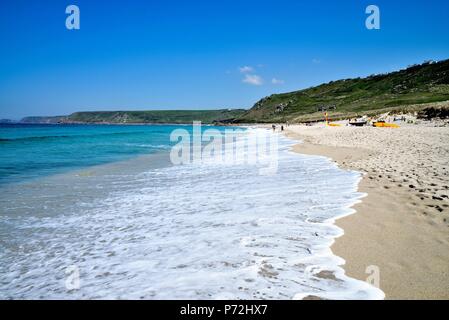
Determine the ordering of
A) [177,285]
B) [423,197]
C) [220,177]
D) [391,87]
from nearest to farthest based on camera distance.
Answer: [177,285]
[423,197]
[220,177]
[391,87]

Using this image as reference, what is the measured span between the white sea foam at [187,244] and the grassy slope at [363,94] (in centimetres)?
7411

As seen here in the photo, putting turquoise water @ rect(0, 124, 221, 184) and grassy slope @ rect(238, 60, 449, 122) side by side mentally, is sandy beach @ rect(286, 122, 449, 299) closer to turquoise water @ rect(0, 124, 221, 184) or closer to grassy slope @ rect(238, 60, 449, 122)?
turquoise water @ rect(0, 124, 221, 184)

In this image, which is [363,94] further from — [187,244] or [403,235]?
[187,244]

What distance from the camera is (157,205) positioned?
7.41m

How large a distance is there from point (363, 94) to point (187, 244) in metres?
138

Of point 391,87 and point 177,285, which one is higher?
point 391,87

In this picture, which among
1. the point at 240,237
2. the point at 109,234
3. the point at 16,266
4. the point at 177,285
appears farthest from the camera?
the point at 109,234

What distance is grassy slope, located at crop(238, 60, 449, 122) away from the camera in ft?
282

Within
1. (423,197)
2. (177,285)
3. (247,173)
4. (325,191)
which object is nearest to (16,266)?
(177,285)

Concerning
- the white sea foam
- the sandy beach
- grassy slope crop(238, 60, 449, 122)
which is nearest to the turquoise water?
the white sea foam

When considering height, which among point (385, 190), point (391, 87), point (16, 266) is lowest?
point (16, 266)

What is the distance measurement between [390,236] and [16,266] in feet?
17.4

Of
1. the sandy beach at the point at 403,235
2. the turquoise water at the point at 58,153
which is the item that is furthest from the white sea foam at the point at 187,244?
the turquoise water at the point at 58,153
